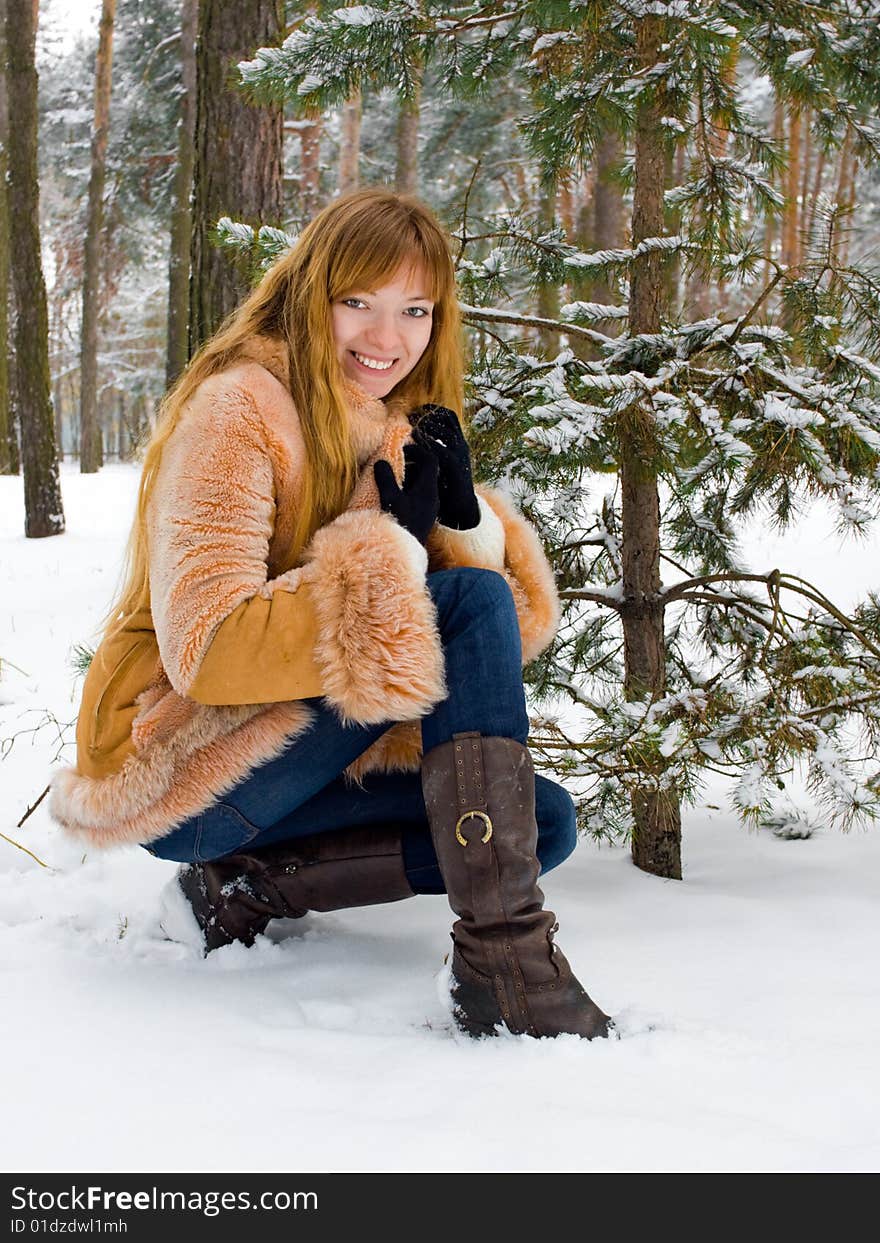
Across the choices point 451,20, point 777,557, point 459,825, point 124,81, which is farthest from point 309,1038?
point 124,81

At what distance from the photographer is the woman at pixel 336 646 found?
1.73 meters

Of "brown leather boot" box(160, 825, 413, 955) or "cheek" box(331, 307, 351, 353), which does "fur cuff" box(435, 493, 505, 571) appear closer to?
"cheek" box(331, 307, 351, 353)

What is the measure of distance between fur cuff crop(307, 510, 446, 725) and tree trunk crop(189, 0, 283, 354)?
2.64 metres

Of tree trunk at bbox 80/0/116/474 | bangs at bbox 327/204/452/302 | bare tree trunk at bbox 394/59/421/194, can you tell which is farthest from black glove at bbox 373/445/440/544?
tree trunk at bbox 80/0/116/474

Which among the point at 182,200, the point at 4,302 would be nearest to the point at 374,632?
the point at 4,302

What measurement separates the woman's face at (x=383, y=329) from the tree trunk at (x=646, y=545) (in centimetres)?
67

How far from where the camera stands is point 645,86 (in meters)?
2.37

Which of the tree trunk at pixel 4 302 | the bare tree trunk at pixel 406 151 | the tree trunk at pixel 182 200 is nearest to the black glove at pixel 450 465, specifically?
the bare tree trunk at pixel 406 151

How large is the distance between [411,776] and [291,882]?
0.32 metres

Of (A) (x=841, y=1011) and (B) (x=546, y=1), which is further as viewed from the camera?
(B) (x=546, y=1)

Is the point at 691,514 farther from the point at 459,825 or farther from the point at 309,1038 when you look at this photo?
the point at 309,1038

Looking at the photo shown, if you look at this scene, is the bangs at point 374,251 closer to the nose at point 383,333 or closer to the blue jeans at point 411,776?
the nose at point 383,333

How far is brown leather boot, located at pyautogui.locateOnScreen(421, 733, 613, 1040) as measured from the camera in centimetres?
Result: 170
